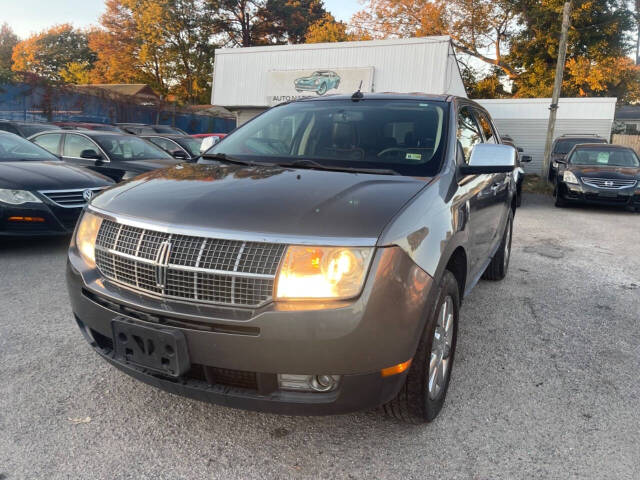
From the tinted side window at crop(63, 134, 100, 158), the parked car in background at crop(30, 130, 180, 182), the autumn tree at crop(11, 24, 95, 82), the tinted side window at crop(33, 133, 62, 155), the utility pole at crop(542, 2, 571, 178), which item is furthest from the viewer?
the autumn tree at crop(11, 24, 95, 82)

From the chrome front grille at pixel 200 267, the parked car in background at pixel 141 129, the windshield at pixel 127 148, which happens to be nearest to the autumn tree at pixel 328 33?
the parked car in background at pixel 141 129

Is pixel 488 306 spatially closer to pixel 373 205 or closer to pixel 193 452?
pixel 373 205

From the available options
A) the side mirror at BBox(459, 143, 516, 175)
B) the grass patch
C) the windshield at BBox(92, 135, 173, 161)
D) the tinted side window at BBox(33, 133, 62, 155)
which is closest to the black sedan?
the windshield at BBox(92, 135, 173, 161)

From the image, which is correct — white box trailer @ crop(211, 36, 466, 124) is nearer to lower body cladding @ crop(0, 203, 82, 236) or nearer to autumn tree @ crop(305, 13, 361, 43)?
lower body cladding @ crop(0, 203, 82, 236)

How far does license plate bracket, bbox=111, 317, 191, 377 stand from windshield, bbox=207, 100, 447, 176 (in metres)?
1.30

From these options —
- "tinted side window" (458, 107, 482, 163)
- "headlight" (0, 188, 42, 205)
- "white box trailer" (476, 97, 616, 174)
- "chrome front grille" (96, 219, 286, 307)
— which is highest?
"white box trailer" (476, 97, 616, 174)

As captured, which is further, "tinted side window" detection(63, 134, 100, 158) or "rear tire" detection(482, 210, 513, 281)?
"tinted side window" detection(63, 134, 100, 158)

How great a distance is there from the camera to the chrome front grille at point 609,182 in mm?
10420

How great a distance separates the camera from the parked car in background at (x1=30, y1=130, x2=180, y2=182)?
7.68 m

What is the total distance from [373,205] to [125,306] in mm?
1121

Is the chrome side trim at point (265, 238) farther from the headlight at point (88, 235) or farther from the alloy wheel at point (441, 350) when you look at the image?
the alloy wheel at point (441, 350)

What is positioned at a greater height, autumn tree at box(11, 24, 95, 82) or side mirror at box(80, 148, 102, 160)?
autumn tree at box(11, 24, 95, 82)

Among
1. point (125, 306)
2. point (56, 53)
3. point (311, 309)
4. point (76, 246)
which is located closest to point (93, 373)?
point (76, 246)

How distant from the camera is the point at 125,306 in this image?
2.13 m
